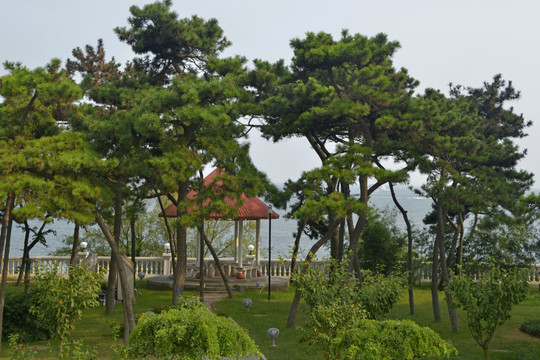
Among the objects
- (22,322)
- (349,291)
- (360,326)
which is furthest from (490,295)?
(22,322)

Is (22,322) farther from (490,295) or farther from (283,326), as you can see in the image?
(490,295)

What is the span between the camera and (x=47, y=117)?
47.2 ft

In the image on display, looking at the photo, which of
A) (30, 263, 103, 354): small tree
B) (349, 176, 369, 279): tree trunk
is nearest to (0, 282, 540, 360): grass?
(30, 263, 103, 354): small tree

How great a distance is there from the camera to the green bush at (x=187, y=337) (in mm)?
8125

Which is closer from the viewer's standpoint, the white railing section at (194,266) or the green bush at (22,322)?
the green bush at (22,322)

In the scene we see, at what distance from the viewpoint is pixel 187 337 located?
8.24 metres

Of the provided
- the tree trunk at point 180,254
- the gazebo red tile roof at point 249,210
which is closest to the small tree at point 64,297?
the tree trunk at point 180,254

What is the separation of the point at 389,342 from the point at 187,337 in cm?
289

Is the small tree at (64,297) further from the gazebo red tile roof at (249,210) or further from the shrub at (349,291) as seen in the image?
the gazebo red tile roof at (249,210)

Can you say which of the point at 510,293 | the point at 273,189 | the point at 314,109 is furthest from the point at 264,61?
the point at 510,293

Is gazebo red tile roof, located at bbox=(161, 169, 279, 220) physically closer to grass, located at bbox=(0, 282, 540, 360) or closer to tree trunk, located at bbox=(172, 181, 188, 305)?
grass, located at bbox=(0, 282, 540, 360)

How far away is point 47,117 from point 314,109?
7221 millimetres

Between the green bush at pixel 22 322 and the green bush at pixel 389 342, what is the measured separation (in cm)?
900

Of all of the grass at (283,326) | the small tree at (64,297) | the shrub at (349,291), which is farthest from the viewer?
the grass at (283,326)
